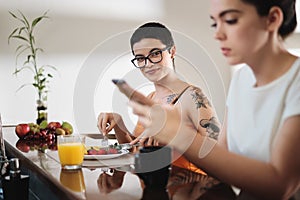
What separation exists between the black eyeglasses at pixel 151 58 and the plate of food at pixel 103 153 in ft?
0.99

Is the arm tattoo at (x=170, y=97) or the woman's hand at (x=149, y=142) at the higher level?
the arm tattoo at (x=170, y=97)

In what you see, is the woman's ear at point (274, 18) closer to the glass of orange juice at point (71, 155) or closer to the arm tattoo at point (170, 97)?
the arm tattoo at point (170, 97)

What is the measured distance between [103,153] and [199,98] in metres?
0.35

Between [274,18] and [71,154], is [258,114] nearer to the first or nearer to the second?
[274,18]

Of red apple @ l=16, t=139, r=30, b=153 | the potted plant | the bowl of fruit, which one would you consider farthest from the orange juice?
the potted plant

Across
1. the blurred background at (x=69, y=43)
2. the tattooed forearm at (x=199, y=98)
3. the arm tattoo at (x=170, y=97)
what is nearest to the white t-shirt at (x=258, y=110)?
the tattooed forearm at (x=199, y=98)

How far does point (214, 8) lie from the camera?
85cm

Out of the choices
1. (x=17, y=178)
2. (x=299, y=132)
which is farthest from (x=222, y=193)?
(x=17, y=178)

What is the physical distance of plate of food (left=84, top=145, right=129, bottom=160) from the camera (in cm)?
138

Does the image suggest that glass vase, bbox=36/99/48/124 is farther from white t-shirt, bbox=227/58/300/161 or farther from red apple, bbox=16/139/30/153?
white t-shirt, bbox=227/58/300/161

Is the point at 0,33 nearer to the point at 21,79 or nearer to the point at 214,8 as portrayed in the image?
the point at 21,79

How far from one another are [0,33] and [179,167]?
2.11 meters

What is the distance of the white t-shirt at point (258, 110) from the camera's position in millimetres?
775

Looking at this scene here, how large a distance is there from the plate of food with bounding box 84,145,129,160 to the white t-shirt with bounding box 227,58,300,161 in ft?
1.77
